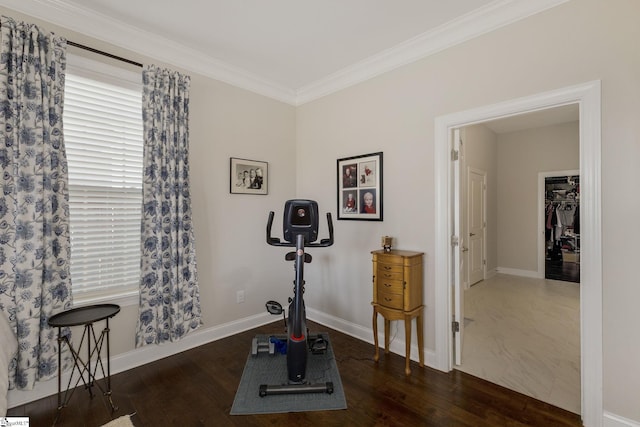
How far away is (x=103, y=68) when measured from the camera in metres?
2.34

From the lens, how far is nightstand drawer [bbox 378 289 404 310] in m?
2.46

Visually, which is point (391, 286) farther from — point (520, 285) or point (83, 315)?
point (520, 285)

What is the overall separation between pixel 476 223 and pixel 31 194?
19.0 feet

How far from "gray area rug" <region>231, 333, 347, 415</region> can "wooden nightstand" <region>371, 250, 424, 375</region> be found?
0.51 metres

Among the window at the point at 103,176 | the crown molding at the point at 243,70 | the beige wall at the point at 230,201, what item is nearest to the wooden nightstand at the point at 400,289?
the beige wall at the point at 230,201

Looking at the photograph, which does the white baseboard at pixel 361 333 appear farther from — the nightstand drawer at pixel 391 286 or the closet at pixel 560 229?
the closet at pixel 560 229

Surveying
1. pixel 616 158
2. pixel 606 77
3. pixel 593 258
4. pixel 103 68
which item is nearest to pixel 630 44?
pixel 606 77

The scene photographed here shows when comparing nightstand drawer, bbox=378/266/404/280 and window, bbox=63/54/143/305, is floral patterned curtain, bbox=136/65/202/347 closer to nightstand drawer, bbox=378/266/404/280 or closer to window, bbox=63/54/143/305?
window, bbox=63/54/143/305

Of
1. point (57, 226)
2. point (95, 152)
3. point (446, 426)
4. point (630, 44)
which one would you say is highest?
point (630, 44)

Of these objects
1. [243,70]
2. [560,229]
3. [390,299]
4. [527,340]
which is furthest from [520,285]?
[243,70]

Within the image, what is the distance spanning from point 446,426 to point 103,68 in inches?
140

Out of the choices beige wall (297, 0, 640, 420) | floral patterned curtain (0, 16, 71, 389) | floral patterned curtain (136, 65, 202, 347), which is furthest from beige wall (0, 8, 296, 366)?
floral patterned curtain (0, 16, 71, 389)

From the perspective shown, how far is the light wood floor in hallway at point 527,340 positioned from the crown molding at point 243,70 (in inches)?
106

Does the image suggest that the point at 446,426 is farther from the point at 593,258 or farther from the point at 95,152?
the point at 95,152
